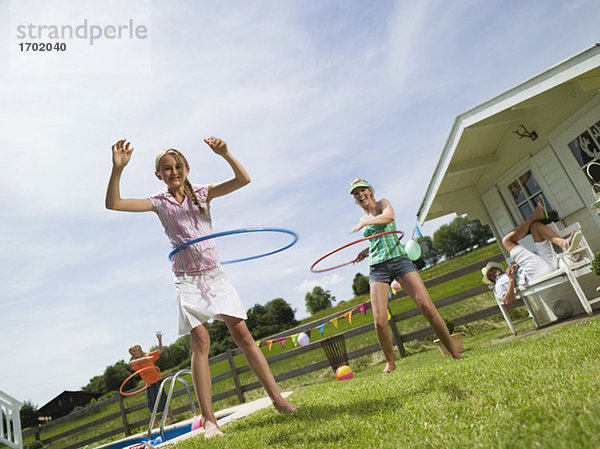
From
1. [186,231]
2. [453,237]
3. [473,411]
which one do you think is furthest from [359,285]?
[473,411]

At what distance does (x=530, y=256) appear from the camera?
4.98 metres

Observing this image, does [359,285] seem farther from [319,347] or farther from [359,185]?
[359,185]

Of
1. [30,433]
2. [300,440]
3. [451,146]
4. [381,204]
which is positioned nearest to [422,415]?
[300,440]

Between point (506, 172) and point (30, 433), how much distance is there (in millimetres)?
15339

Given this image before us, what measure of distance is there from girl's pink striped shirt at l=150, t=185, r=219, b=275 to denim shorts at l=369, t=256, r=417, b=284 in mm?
1860

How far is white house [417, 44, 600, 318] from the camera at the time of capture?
4375 millimetres

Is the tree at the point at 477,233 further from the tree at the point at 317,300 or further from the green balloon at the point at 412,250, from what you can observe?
the green balloon at the point at 412,250

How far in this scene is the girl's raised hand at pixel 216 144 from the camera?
2.85m

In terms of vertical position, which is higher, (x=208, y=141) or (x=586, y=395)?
(x=208, y=141)

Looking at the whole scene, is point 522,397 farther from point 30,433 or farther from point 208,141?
point 30,433

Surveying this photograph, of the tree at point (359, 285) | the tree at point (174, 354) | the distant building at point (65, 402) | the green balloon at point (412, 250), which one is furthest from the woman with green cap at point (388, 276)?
the distant building at point (65, 402)

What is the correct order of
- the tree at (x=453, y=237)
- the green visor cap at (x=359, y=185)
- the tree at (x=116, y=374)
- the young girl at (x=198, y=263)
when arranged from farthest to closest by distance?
the tree at (x=453, y=237), the tree at (x=116, y=374), the green visor cap at (x=359, y=185), the young girl at (x=198, y=263)

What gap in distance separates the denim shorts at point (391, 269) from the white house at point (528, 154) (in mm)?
2167

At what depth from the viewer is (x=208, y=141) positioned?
2.86 meters
